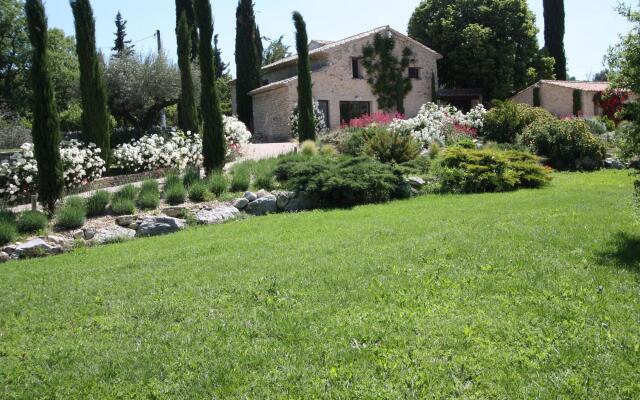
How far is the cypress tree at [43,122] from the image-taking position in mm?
10273

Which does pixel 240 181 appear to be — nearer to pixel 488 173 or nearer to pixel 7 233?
pixel 7 233

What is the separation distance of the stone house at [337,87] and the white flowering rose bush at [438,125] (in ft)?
25.6

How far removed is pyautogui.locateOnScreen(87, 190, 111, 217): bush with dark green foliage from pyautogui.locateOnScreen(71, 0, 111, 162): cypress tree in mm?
4466

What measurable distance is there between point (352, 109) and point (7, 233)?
75.5 ft

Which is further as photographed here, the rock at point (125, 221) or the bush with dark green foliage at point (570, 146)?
the bush with dark green foliage at point (570, 146)

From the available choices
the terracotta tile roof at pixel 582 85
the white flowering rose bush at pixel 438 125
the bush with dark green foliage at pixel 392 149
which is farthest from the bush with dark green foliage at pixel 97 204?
the terracotta tile roof at pixel 582 85

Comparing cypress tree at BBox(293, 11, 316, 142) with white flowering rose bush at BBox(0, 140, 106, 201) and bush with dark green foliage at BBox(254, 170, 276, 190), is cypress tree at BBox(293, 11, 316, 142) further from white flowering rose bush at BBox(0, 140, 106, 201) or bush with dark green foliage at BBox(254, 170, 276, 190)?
white flowering rose bush at BBox(0, 140, 106, 201)

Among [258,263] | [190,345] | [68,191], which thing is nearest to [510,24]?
[68,191]

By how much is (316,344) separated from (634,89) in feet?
16.0

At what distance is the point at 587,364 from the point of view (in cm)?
349

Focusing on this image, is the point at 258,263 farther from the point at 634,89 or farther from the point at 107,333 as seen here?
the point at 634,89

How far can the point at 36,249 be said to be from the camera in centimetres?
847

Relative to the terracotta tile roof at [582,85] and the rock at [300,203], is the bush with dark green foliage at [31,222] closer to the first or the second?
the rock at [300,203]

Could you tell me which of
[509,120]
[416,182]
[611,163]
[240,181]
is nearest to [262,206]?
[240,181]
